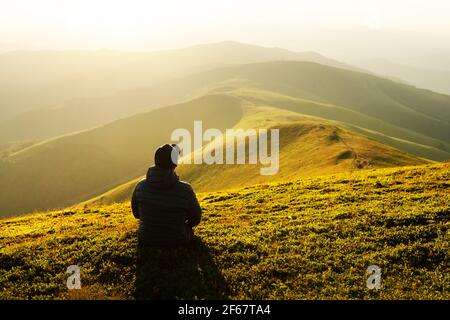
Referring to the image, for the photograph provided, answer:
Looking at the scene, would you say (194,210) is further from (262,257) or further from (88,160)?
(88,160)

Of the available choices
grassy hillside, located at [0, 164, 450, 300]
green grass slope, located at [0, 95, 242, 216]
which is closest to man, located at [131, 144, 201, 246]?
grassy hillside, located at [0, 164, 450, 300]

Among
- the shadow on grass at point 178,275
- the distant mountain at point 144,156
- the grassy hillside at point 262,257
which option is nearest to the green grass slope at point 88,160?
the distant mountain at point 144,156

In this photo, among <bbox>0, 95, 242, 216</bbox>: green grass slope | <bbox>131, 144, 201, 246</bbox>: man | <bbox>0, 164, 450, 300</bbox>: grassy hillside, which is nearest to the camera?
<bbox>0, 164, 450, 300</bbox>: grassy hillside

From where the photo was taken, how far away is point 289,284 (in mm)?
13695

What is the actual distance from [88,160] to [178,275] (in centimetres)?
15623

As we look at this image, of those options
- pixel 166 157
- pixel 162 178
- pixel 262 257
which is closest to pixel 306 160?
pixel 262 257

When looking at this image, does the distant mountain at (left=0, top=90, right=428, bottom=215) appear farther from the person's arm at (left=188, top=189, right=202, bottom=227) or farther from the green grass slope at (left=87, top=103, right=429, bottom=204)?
the person's arm at (left=188, top=189, right=202, bottom=227)

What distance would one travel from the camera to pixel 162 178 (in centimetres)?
1452

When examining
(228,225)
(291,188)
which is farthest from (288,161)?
(228,225)

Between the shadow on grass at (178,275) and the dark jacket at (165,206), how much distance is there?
0.57 m

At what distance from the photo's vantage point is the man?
14.5 m

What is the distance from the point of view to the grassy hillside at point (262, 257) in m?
13.4

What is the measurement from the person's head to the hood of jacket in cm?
16

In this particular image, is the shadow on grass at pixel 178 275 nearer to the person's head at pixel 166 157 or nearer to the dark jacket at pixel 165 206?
the dark jacket at pixel 165 206
